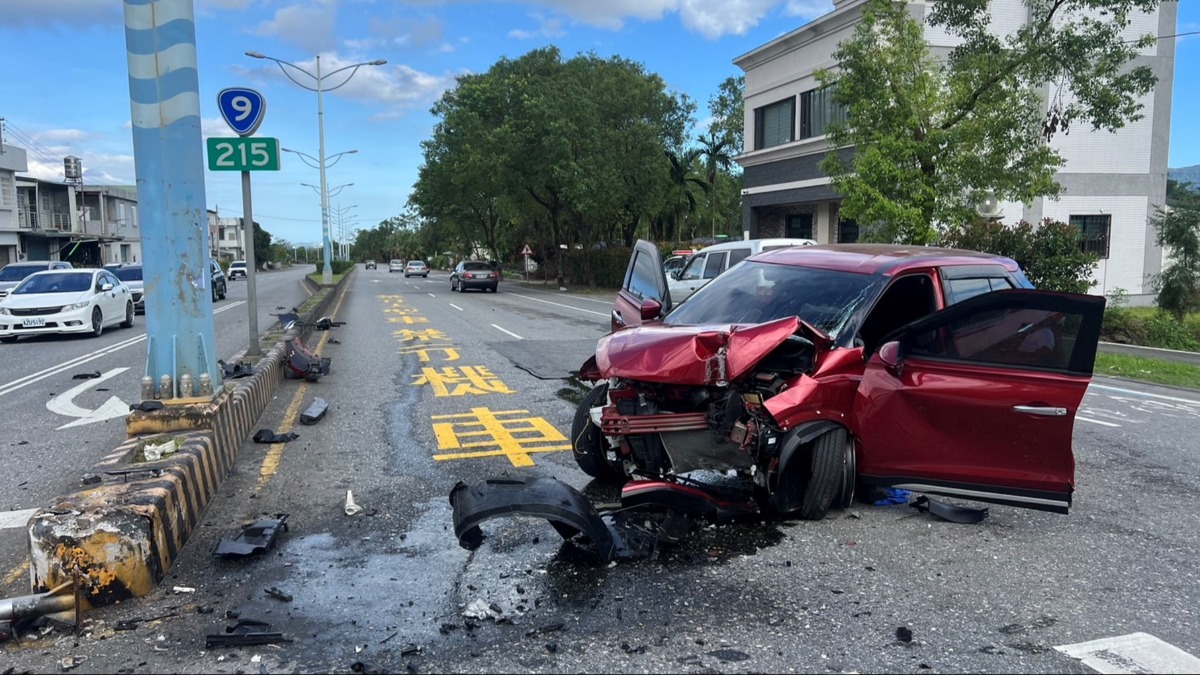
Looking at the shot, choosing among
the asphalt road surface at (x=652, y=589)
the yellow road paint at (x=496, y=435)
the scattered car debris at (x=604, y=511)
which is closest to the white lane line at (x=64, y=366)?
the asphalt road surface at (x=652, y=589)

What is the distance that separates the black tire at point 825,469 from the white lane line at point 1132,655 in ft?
5.42

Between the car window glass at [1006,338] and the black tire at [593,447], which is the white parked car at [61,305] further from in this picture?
the car window glass at [1006,338]

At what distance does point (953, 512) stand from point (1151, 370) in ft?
32.7

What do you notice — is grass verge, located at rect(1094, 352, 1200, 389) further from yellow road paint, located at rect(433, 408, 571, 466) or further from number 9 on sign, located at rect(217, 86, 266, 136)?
number 9 on sign, located at rect(217, 86, 266, 136)

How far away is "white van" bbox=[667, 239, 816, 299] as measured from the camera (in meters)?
17.5

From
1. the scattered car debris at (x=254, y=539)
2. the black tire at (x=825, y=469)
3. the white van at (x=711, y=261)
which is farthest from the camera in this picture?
the white van at (x=711, y=261)

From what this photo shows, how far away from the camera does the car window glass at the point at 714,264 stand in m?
18.4

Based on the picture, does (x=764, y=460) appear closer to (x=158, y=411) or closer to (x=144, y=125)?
(x=158, y=411)

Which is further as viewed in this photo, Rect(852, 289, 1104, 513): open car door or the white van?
the white van

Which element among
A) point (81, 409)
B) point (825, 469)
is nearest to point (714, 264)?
point (81, 409)

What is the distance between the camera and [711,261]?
61.7ft

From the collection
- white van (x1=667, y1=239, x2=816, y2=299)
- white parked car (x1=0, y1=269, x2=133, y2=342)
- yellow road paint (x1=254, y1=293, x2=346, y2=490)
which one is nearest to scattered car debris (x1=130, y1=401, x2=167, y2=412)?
yellow road paint (x1=254, y1=293, x2=346, y2=490)

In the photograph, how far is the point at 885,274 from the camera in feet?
18.1

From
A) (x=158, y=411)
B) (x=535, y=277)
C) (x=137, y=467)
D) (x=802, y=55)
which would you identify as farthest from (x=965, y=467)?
(x=535, y=277)
